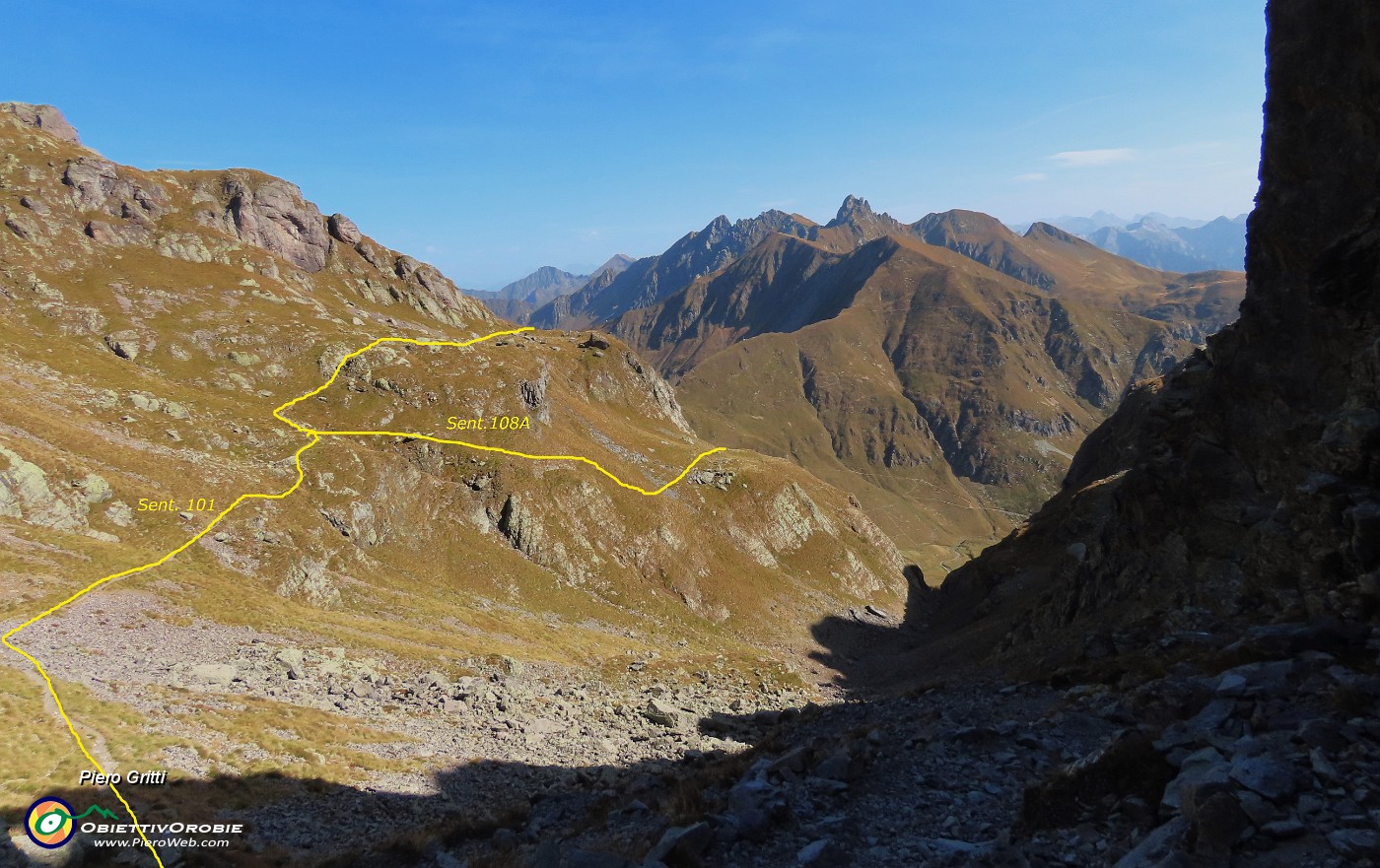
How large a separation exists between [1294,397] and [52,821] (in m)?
50.5

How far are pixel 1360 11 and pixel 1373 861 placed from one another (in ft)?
111

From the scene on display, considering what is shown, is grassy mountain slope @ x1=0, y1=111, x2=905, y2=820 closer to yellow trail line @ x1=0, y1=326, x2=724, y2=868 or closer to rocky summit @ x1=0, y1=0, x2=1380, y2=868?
rocky summit @ x1=0, y1=0, x2=1380, y2=868

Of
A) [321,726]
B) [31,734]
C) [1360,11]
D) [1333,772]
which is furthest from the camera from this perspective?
[321,726]

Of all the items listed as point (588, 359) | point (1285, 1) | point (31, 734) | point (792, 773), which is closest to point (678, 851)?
point (792, 773)

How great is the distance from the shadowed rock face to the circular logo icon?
3718 centimetres

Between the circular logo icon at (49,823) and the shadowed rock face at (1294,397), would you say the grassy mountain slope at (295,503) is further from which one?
the shadowed rock face at (1294,397)

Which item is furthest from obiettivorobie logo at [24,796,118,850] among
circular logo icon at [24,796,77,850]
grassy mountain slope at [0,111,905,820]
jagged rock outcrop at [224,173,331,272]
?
jagged rock outcrop at [224,173,331,272]

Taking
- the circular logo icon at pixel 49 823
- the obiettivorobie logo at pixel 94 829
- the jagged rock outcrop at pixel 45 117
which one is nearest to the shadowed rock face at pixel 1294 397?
the obiettivorobie logo at pixel 94 829

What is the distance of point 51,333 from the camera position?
90750 mm

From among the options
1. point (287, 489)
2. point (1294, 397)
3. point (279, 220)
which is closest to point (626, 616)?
point (287, 489)

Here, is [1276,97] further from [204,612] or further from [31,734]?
[204,612]

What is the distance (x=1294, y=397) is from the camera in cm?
2969

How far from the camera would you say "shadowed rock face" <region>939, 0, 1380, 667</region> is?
67.2ft

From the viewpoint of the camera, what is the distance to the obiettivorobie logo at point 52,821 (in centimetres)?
1820
